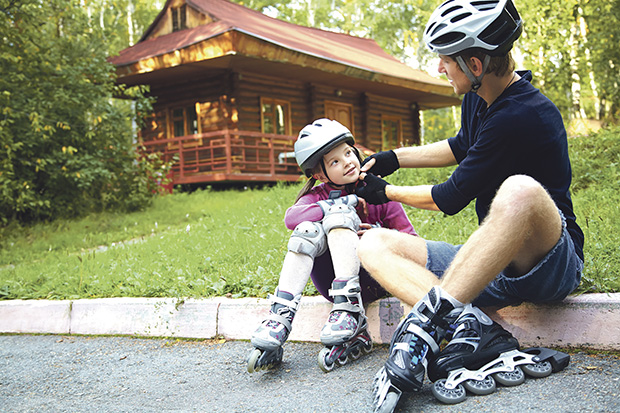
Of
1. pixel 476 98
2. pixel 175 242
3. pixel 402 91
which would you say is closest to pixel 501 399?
pixel 476 98

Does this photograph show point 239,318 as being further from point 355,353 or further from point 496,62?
point 496,62

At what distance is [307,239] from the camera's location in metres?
2.90

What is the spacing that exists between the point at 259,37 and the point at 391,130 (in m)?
9.53

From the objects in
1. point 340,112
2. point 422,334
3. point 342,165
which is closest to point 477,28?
point 342,165

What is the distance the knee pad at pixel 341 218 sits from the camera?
9.49ft

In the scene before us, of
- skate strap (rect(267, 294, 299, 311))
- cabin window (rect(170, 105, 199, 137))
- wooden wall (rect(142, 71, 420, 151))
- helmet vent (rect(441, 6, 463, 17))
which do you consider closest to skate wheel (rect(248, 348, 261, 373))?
skate strap (rect(267, 294, 299, 311))

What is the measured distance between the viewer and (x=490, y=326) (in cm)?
243

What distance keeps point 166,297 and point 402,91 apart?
692 inches

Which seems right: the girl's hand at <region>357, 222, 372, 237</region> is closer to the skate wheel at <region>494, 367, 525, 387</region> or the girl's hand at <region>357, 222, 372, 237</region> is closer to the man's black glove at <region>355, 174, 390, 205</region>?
the man's black glove at <region>355, 174, 390, 205</region>

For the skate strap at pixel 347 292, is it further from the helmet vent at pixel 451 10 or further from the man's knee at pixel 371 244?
the helmet vent at pixel 451 10

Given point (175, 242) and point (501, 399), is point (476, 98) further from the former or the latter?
point (175, 242)

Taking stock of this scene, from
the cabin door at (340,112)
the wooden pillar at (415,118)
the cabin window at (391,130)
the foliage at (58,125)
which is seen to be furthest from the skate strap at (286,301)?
the wooden pillar at (415,118)

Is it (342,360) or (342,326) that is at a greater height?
(342,326)

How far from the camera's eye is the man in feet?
7.28
